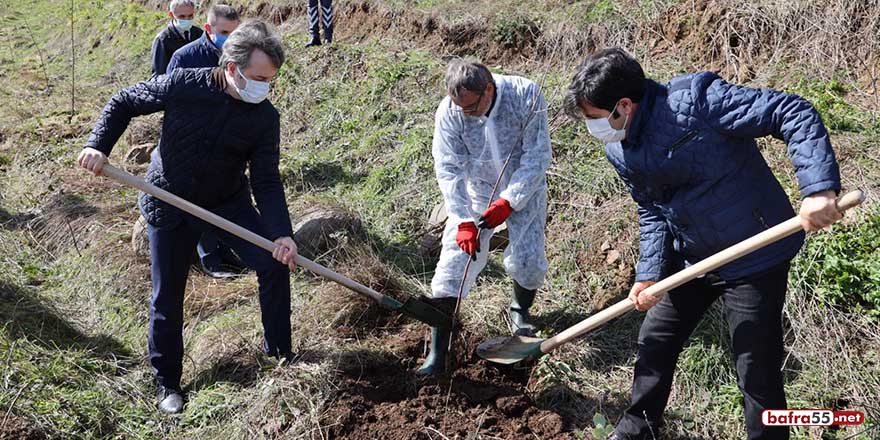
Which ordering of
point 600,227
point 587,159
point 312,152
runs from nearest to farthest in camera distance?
point 600,227 < point 587,159 < point 312,152

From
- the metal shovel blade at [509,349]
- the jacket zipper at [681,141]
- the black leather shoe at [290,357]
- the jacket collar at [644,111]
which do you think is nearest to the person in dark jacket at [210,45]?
the black leather shoe at [290,357]

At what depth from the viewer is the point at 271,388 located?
369 cm

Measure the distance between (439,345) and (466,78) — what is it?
1.49m

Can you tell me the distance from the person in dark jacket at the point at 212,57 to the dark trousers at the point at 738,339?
10.1ft

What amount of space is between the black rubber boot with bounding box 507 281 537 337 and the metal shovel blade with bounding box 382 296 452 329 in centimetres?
51

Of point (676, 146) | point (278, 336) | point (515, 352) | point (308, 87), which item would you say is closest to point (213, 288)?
point (278, 336)

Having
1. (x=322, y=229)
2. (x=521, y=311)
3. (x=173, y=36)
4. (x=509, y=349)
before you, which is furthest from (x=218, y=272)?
(x=509, y=349)

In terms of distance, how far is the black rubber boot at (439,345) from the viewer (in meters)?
4.04

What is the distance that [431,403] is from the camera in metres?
3.72

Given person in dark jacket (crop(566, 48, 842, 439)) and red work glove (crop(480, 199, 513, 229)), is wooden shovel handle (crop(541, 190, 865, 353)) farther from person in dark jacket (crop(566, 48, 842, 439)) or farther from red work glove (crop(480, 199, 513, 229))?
red work glove (crop(480, 199, 513, 229))

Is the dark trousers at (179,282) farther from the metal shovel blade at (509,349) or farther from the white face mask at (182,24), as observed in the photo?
the white face mask at (182,24)

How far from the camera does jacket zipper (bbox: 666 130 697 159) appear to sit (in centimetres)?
266

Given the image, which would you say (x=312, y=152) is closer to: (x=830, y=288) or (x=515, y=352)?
(x=515, y=352)

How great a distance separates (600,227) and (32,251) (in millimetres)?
4653
